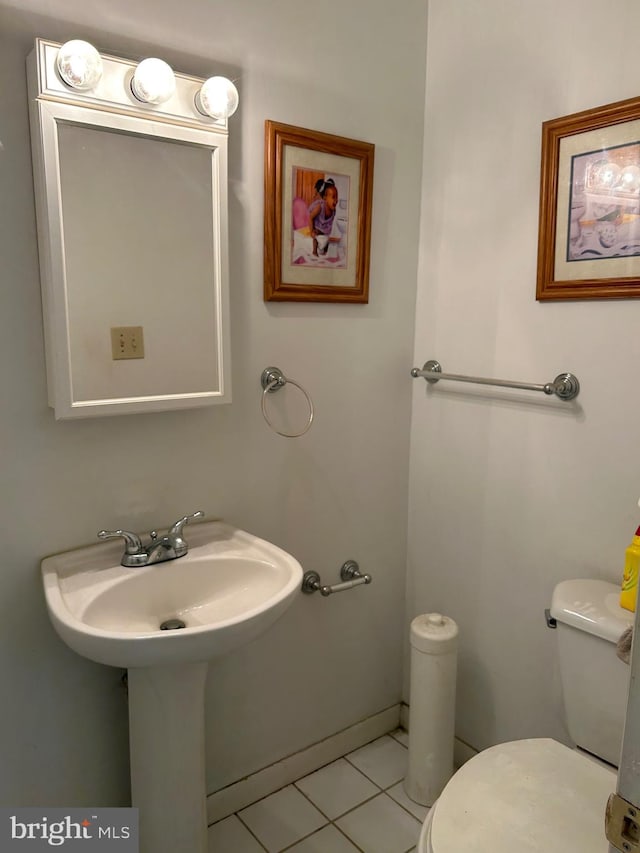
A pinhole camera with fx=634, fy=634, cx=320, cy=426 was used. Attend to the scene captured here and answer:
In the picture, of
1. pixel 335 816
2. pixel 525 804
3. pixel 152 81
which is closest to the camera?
pixel 525 804

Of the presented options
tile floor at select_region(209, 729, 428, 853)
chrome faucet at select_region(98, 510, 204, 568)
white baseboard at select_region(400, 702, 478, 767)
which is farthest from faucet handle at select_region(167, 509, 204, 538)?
white baseboard at select_region(400, 702, 478, 767)

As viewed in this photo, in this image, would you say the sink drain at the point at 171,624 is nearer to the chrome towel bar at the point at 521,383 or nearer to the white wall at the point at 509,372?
the white wall at the point at 509,372

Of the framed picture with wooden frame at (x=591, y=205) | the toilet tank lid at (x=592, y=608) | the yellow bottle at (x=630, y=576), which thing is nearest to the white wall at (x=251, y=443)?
the framed picture with wooden frame at (x=591, y=205)

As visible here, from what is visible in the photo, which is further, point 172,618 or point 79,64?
point 172,618

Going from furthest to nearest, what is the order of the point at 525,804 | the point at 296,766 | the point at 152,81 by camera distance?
the point at 296,766 < the point at 152,81 < the point at 525,804

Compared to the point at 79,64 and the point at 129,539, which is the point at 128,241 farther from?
the point at 129,539

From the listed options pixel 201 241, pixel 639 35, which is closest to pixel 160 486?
pixel 201 241

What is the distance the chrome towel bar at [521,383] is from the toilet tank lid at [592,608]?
463 mm

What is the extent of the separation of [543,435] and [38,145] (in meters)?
1.35

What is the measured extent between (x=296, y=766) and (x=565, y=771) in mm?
943

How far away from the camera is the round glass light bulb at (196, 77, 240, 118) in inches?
54.9

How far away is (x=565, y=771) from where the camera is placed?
50.1 inches
